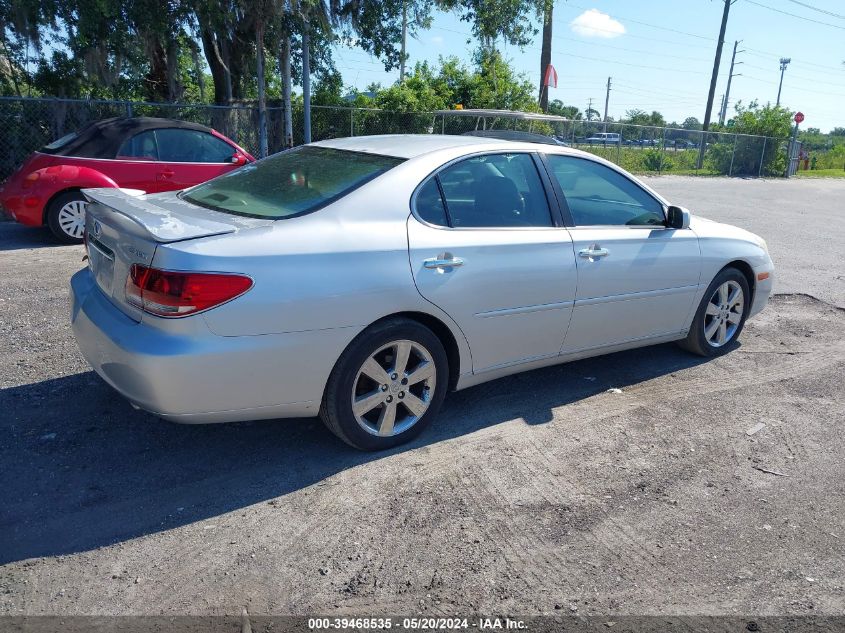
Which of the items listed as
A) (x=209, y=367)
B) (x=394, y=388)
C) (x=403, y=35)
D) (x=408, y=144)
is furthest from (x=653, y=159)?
(x=209, y=367)

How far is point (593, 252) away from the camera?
4.61 m

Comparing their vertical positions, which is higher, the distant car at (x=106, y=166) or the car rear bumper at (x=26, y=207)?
the distant car at (x=106, y=166)

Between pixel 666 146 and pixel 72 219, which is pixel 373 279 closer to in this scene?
pixel 72 219

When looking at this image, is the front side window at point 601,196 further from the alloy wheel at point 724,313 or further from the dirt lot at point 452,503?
the dirt lot at point 452,503

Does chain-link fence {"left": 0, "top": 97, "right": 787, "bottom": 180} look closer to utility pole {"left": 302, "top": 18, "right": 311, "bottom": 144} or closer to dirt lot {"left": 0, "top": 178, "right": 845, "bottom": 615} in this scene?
utility pole {"left": 302, "top": 18, "right": 311, "bottom": 144}

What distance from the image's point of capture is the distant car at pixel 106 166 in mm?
8883

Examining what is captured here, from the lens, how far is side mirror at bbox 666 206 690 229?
201 inches

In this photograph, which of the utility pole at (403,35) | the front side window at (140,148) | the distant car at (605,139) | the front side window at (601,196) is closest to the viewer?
the front side window at (601,196)

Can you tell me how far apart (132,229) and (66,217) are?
251 inches

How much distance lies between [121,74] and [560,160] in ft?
43.9

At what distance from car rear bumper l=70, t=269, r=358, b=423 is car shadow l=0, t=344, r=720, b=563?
1.24 feet

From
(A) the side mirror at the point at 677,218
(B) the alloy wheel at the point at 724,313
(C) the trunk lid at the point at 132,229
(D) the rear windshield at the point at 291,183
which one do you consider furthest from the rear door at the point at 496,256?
(B) the alloy wheel at the point at 724,313

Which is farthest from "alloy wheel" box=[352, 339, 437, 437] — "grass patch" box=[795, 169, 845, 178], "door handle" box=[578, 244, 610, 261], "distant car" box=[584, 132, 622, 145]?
"grass patch" box=[795, 169, 845, 178]

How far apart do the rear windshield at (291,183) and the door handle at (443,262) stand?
1.84ft
